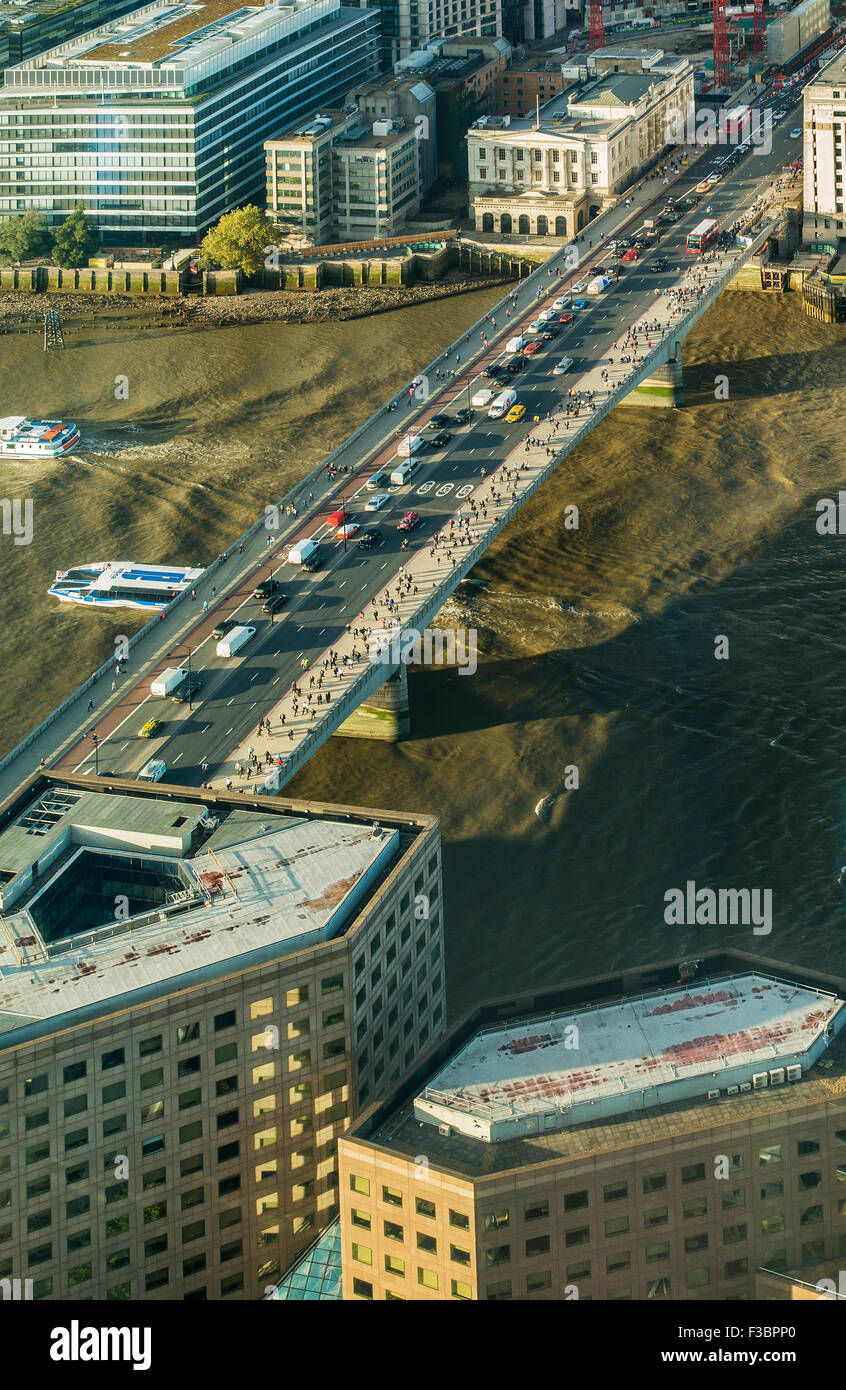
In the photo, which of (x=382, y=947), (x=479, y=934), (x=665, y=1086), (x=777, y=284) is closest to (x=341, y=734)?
(x=479, y=934)

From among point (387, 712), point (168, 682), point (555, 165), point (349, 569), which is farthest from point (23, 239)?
point (168, 682)

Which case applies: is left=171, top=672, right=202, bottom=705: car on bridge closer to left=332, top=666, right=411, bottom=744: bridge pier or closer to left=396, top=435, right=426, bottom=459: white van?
left=332, top=666, right=411, bottom=744: bridge pier

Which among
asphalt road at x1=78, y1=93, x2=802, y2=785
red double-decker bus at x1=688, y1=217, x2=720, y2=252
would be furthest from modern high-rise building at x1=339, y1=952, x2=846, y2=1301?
red double-decker bus at x1=688, y1=217, x2=720, y2=252

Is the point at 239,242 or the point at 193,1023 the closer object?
the point at 193,1023

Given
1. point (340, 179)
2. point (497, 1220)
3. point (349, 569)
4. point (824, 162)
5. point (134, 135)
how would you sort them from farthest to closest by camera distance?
1. point (340, 179)
2. point (134, 135)
3. point (824, 162)
4. point (349, 569)
5. point (497, 1220)

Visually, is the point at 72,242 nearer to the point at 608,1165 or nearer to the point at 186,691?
the point at 186,691

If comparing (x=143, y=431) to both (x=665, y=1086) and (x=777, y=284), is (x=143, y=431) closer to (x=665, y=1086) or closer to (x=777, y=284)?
(x=777, y=284)
